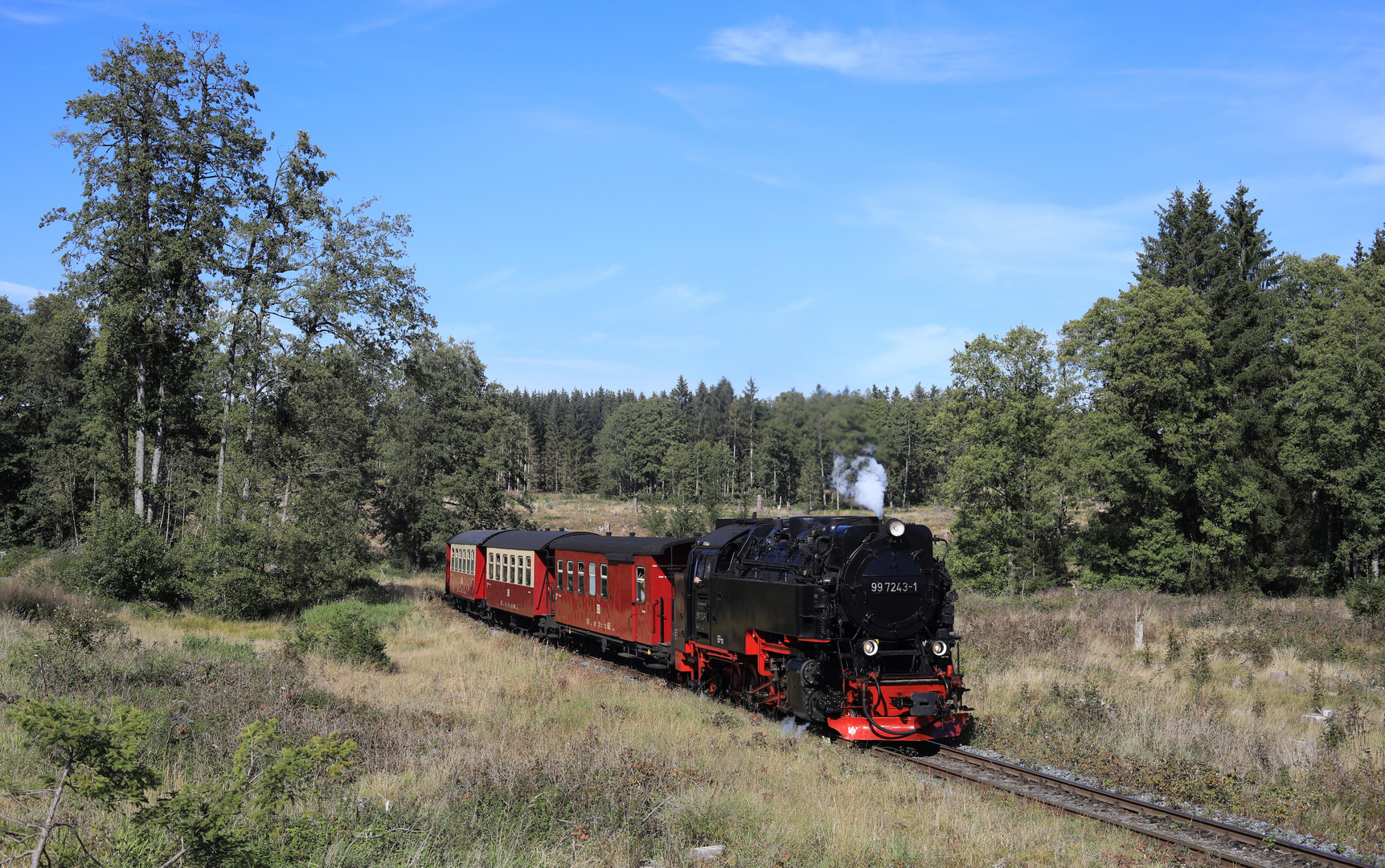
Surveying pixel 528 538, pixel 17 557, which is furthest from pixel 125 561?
pixel 17 557

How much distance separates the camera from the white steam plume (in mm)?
14297

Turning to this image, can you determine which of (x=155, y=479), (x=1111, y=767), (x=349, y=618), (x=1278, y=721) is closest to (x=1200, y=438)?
(x=1278, y=721)

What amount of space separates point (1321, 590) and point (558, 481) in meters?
90.5

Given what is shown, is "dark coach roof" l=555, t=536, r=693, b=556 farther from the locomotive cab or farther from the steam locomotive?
the locomotive cab

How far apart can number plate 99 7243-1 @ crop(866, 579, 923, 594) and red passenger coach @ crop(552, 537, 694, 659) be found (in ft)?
18.4

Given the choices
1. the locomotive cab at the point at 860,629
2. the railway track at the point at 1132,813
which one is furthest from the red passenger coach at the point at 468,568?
the railway track at the point at 1132,813

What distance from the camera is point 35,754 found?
874 centimetres

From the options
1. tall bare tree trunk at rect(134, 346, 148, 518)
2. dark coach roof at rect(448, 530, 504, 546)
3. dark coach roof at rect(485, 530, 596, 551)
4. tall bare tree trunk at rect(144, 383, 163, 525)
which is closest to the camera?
dark coach roof at rect(485, 530, 596, 551)

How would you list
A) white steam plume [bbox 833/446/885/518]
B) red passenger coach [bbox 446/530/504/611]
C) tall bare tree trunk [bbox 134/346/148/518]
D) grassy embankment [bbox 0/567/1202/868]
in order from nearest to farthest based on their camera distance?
grassy embankment [bbox 0/567/1202/868]
white steam plume [bbox 833/446/885/518]
tall bare tree trunk [bbox 134/346/148/518]
red passenger coach [bbox 446/530/504/611]

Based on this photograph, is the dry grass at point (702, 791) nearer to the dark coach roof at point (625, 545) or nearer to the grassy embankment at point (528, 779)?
the grassy embankment at point (528, 779)

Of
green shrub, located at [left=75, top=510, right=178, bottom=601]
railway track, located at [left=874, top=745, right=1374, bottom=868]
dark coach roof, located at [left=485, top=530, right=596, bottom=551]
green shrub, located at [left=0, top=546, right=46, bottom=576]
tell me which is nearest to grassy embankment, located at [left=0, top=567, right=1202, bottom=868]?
railway track, located at [left=874, top=745, right=1374, bottom=868]

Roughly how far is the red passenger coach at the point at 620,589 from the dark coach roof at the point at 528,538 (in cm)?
61

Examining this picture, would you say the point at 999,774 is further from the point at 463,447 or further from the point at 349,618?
the point at 463,447

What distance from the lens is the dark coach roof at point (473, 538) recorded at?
2870 cm
